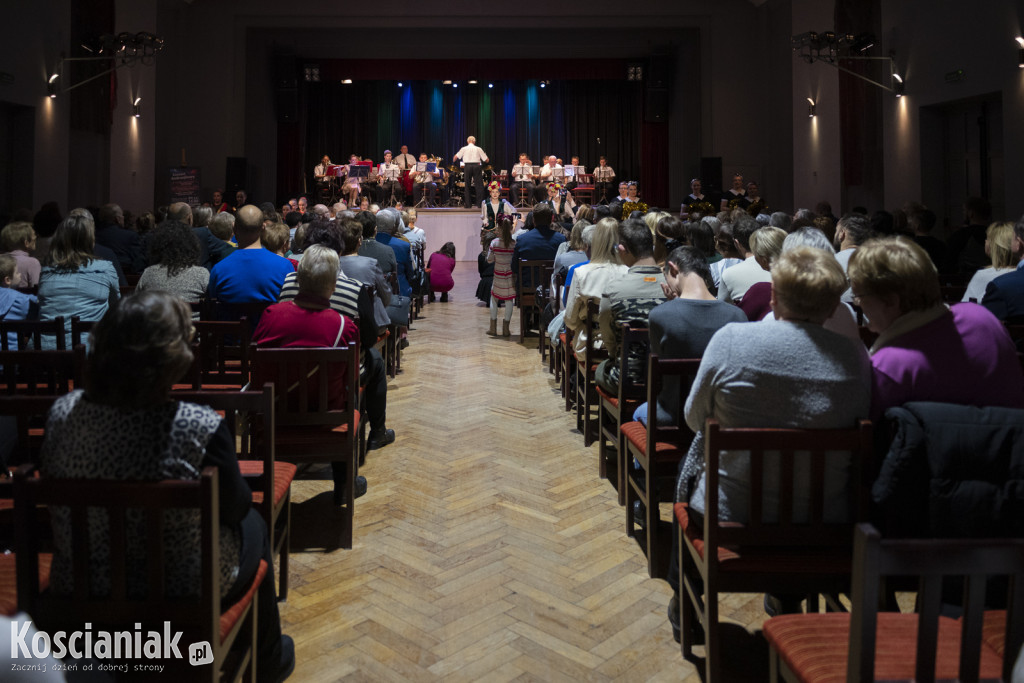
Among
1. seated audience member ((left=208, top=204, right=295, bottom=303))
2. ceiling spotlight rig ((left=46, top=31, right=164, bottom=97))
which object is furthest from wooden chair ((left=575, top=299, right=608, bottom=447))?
ceiling spotlight rig ((left=46, top=31, right=164, bottom=97))

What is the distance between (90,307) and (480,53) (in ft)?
44.3

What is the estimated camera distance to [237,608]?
184 centimetres

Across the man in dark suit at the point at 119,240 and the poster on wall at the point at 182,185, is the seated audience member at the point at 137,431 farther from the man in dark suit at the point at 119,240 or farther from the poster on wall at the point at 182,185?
the poster on wall at the point at 182,185

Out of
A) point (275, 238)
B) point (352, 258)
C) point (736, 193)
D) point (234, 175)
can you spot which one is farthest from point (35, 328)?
point (234, 175)

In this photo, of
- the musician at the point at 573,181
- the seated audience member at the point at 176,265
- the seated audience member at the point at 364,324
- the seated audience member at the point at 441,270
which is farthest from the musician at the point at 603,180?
the seated audience member at the point at 176,265

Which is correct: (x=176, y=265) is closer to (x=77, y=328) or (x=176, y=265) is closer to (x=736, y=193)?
(x=77, y=328)

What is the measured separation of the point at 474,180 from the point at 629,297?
523 inches

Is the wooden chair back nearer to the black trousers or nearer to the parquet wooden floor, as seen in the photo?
the parquet wooden floor

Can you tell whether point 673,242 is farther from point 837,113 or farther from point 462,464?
point 837,113

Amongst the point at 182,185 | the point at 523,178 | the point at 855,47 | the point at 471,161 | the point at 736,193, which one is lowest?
the point at 736,193

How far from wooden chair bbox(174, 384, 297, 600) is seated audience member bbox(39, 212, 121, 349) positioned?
1447 mm

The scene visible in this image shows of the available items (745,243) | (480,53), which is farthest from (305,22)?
(745,243)

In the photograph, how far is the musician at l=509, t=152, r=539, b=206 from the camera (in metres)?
16.2

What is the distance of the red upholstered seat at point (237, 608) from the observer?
1771 mm
